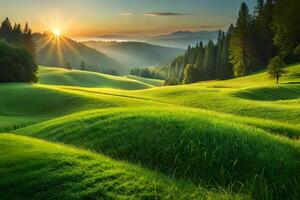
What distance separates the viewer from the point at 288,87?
61688 mm

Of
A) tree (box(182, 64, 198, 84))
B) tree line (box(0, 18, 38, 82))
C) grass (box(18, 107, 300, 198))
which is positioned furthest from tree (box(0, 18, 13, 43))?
grass (box(18, 107, 300, 198))

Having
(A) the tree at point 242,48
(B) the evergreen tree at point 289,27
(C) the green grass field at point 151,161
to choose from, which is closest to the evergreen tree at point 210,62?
(A) the tree at point 242,48

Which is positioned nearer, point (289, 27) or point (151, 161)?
point (151, 161)

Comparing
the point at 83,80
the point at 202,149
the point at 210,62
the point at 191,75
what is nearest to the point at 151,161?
the point at 202,149

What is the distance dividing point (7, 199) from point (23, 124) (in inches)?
1062

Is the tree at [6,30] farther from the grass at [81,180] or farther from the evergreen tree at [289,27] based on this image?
the grass at [81,180]

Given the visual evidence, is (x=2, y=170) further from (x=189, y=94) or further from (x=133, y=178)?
(x=189, y=94)

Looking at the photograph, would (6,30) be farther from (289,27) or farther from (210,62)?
(289,27)

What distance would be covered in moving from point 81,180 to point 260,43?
4296 inches

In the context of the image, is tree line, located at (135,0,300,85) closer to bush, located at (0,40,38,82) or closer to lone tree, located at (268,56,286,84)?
lone tree, located at (268,56,286,84)

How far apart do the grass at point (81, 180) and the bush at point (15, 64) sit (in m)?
73.1

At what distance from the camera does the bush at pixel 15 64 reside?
8425cm

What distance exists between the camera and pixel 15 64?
86000 mm

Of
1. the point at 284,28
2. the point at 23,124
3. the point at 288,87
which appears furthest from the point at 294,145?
the point at 284,28
